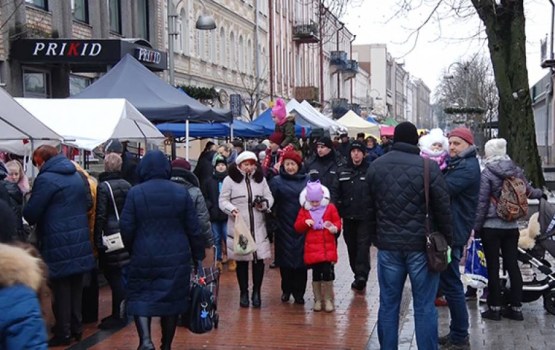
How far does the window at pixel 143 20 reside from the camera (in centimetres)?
2518

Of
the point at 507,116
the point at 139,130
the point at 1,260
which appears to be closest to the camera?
the point at 1,260

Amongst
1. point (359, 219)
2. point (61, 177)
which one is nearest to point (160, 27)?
point (359, 219)

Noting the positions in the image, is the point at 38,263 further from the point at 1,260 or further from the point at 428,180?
the point at 428,180

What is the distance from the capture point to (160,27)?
26.5m

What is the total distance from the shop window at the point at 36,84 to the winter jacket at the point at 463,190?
45.4 feet

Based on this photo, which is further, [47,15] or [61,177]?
[47,15]

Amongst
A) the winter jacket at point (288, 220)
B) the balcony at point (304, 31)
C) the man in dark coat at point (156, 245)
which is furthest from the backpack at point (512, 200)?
the balcony at point (304, 31)

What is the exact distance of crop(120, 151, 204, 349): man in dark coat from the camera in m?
5.97

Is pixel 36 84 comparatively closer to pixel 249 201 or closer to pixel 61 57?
pixel 61 57

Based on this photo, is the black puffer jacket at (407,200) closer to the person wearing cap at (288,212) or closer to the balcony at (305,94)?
the person wearing cap at (288,212)

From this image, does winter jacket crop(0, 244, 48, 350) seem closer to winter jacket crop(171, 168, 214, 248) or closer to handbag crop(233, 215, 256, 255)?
winter jacket crop(171, 168, 214, 248)

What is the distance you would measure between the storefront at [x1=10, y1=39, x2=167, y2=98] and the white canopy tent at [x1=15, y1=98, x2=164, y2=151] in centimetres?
629

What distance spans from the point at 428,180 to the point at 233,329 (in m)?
3.03

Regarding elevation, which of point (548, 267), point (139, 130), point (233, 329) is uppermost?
point (139, 130)
